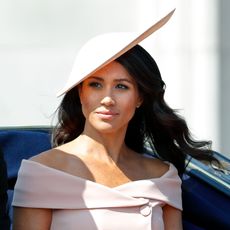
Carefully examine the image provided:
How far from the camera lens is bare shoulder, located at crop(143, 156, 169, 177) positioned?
3033mm

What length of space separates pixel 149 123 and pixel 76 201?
1.52ft

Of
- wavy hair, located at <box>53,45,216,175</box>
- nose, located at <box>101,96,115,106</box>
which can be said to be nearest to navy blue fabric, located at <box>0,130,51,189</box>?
wavy hair, located at <box>53,45,216,175</box>

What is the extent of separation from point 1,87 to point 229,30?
1.19 meters

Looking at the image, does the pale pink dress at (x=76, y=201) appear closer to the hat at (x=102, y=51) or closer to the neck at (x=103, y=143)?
the neck at (x=103, y=143)

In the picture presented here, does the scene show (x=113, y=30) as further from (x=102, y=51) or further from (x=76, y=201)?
(x=76, y=201)

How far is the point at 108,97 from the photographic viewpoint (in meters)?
2.74

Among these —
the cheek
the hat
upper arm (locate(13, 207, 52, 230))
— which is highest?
the hat

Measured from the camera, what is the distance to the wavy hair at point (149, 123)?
2828 millimetres

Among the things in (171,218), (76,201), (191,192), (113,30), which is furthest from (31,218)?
(113,30)

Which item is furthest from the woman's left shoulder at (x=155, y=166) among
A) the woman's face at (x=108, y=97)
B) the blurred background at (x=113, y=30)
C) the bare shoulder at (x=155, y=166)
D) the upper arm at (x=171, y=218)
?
the blurred background at (x=113, y=30)

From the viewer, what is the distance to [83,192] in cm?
278

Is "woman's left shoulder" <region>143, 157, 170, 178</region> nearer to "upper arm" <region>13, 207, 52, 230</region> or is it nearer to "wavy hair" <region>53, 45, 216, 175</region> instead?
"wavy hair" <region>53, 45, 216, 175</region>

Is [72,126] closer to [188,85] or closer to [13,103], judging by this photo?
[13,103]

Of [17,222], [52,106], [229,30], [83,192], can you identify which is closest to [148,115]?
[83,192]
